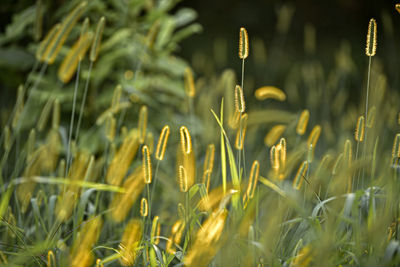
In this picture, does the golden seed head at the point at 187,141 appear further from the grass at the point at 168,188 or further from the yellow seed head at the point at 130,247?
the yellow seed head at the point at 130,247

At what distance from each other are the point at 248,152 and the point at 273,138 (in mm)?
1053

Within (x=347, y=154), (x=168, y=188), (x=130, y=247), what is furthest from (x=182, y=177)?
(x=168, y=188)

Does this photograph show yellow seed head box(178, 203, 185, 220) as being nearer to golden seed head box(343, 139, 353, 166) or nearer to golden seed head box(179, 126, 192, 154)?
golden seed head box(179, 126, 192, 154)

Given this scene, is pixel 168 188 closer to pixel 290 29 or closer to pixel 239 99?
pixel 239 99

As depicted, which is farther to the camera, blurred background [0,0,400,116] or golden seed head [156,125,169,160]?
blurred background [0,0,400,116]

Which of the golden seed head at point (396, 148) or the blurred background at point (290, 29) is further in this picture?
the blurred background at point (290, 29)

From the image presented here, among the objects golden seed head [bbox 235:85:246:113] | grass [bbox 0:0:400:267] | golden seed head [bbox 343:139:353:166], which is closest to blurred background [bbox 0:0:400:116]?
grass [bbox 0:0:400:267]

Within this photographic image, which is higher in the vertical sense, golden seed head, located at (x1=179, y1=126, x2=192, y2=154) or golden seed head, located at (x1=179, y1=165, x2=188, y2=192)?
A: golden seed head, located at (x1=179, y1=126, x2=192, y2=154)

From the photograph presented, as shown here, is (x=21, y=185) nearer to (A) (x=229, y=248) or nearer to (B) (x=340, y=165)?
(A) (x=229, y=248)

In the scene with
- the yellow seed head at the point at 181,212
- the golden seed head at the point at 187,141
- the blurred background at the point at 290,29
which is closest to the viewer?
the golden seed head at the point at 187,141

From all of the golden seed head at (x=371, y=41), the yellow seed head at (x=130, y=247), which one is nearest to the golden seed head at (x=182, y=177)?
the yellow seed head at (x=130, y=247)

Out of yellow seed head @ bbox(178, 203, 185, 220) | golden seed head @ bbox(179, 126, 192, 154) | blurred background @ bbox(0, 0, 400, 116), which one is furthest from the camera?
blurred background @ bbox(0, 0, 400, 116)

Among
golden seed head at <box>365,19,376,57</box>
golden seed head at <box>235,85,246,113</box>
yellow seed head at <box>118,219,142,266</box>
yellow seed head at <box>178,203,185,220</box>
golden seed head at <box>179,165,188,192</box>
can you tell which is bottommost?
yellow seed head at <box>118,219,142,266</box>

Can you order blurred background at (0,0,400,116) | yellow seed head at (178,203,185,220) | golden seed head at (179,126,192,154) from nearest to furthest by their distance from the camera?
golden seed head at (179,126,192,154) → yellow seed head at (178,203,185,220) → blurred background at (0,0,400,116)
